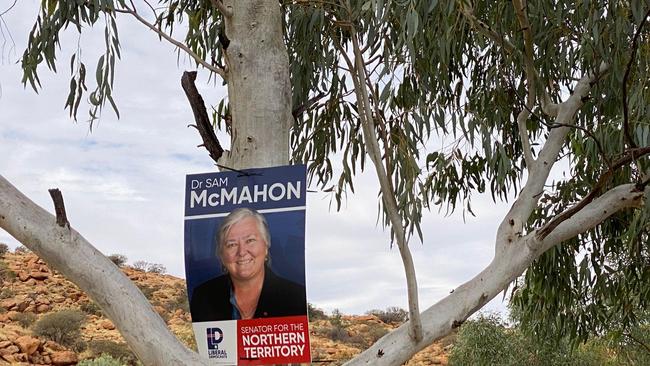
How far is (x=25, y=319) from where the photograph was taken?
16859 mm

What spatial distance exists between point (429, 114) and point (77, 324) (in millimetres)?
12579

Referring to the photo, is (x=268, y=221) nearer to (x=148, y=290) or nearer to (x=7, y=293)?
(x=7, y=293)

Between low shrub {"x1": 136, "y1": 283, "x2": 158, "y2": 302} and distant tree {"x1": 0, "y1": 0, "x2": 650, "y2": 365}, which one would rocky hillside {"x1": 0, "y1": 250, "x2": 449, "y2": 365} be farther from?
distant tree {"x1": 0, "y1": 0, "x2": 650, "y2": 365}

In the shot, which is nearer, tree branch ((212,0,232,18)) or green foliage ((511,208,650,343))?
tree branch ((212,0,232,18))

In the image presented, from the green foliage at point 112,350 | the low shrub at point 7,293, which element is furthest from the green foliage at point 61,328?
the low shrub at point 7,293

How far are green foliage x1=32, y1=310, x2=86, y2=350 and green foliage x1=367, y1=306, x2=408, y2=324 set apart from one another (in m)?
8.11

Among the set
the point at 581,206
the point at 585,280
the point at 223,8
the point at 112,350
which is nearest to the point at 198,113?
the point at 223,8

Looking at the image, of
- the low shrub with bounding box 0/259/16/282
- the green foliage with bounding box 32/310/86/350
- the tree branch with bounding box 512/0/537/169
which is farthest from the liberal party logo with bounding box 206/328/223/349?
the low shrub with bounding box 0/259/16/282

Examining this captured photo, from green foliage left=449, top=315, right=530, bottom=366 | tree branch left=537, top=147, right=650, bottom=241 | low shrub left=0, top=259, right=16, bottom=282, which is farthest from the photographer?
low shrub left=0, top=259, right=16, bottom=282

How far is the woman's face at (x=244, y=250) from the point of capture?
3.88 metres

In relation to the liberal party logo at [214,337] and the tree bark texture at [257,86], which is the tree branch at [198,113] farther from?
the liberal party logo at [214,337]

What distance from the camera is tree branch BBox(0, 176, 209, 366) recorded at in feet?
12.8

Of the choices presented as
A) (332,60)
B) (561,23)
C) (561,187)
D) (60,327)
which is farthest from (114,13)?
(60,327)

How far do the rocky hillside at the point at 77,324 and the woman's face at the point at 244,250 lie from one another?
10361 millimetres
